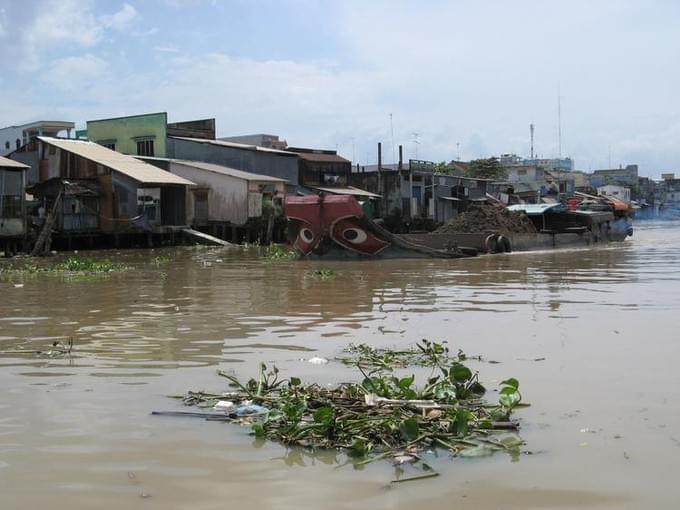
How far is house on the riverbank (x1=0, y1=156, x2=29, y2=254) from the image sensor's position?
78.1 feet

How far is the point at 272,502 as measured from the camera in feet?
10.2

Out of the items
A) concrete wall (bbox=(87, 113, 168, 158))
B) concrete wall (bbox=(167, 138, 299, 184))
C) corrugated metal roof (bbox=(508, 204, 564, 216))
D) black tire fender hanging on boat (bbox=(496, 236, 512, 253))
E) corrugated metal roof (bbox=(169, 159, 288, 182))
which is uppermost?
concrete wall (bbox=(87, 113, 168, 158))

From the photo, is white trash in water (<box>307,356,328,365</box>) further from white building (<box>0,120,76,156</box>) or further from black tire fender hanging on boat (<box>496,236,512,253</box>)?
white building (<box>0,120,76,156</box>)

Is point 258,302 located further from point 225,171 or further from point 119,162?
point 225,171

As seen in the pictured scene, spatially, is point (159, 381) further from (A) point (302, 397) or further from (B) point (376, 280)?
(B) point (376, 280)

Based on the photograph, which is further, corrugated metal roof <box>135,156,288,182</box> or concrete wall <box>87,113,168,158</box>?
concrete wall <box>87,113,168,158</box>

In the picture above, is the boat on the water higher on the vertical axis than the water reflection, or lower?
higher

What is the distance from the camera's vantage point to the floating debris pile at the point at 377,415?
3.66 meters

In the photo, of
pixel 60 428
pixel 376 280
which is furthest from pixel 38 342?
pixel 376 280

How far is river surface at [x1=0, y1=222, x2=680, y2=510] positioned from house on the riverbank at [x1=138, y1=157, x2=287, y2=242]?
20.8 meters

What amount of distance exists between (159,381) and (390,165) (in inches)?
1725

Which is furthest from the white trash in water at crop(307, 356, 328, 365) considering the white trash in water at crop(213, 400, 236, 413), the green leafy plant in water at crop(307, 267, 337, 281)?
the green leafy plant in water at crop(307, 267, 337, 281)

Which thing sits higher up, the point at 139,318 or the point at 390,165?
the point at 390,165

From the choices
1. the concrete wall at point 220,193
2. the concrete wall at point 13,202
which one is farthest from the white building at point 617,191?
the concrete wall at point 13,202
